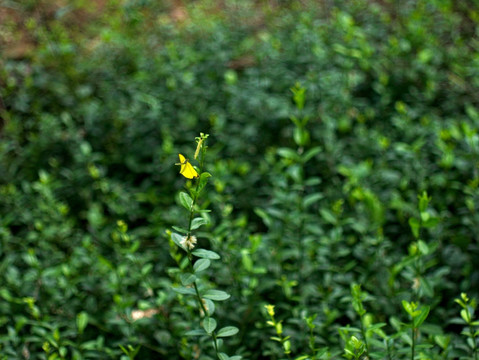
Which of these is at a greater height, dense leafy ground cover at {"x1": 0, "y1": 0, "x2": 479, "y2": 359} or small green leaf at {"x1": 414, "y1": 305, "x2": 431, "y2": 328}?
small green leaf at {"x1": 414, "y1": 305, "x2": 431, "y2": 328}

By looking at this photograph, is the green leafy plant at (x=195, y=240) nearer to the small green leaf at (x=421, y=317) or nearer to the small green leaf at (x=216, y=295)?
the small green leaf at (x=216, y=295)

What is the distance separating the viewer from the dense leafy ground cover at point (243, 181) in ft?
7.11

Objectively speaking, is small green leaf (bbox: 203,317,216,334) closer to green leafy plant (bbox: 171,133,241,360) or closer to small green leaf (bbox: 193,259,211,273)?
green leafy plant (bbox: 171,133,241,360)

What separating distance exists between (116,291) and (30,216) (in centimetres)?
89

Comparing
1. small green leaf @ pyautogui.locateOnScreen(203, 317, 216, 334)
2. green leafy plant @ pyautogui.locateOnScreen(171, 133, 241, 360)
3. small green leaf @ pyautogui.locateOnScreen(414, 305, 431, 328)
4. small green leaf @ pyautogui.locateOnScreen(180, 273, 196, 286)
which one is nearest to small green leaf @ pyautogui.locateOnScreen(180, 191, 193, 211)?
green leafy plant @ pyautogui.locateOnScreen(171, 133, 241, 360)

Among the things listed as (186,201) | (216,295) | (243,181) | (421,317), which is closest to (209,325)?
(216,295)

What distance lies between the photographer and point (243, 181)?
→ 2980 mm

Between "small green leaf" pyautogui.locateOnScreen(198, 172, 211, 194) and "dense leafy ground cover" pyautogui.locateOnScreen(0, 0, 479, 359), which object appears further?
"dense leafy ground cover" pyautogui.locateOnScreen(0, 0, 479, 359)

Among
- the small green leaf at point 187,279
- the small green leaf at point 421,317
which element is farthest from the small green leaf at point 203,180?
the small green leaf at point 421,317

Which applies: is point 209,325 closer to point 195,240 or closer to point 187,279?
point 187,279

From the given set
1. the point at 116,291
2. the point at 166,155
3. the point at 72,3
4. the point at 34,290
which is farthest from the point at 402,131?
the point at 72,3

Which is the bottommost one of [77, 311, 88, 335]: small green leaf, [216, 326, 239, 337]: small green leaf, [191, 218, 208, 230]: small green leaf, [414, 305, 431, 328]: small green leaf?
[77, 311, 88, 335]: small green leaf

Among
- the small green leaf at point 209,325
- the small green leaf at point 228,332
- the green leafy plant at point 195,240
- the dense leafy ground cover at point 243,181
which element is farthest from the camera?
the dense leafy ground cover at point 243,181

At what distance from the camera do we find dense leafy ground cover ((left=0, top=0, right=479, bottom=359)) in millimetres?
2168
